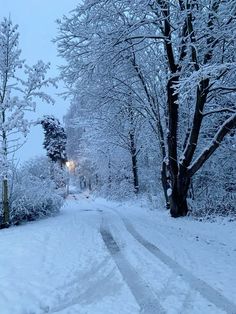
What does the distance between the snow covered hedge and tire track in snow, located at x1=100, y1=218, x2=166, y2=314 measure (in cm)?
813

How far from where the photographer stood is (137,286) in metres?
6.43

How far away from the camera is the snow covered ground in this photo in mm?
5654

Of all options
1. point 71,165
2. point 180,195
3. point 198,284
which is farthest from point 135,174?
point 71,165

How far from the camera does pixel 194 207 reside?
18.3m

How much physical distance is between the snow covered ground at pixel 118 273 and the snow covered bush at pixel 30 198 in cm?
515

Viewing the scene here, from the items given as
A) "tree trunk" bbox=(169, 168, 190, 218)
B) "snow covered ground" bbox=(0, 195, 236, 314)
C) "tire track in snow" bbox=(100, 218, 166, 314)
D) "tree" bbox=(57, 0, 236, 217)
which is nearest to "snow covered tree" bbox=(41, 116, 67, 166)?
"tree" bbox=(57, 0, 236, 217)

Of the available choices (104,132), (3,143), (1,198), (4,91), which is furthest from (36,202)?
(104,132)

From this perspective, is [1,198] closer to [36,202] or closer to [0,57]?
[36,202]

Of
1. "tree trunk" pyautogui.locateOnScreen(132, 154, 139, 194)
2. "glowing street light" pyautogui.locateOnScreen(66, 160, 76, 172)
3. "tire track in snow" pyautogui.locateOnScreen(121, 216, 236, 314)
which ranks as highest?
"glowing street light" pyautogui.locateOnScreen(66, 160, 76, 172)

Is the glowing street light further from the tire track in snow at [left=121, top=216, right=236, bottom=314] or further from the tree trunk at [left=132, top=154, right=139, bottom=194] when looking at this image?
the tire track in snow at [left=121, top=216, right=236, bottom=314]

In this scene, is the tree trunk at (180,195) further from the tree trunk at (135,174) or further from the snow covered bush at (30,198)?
the tree trunk at (135,174)

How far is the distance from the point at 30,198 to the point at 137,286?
11813mm

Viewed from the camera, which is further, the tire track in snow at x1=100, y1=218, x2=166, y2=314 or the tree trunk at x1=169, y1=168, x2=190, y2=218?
the tree trunk at x1=169, y1=168, x2=190, y2=218

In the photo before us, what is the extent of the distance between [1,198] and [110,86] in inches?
289
